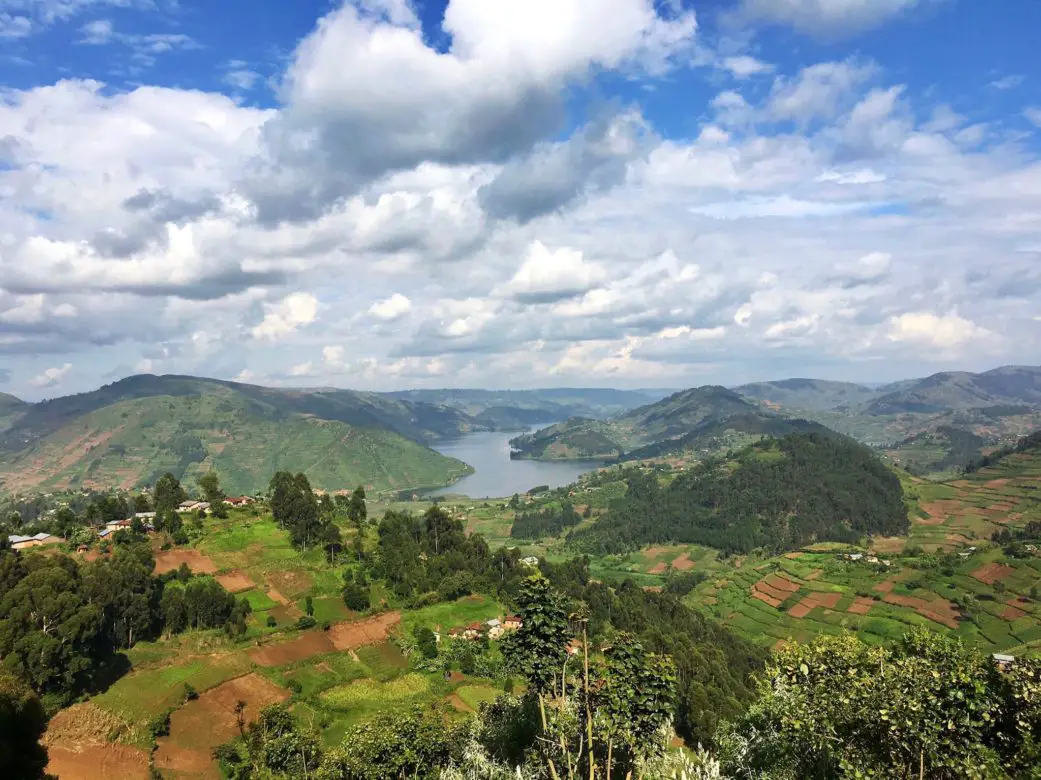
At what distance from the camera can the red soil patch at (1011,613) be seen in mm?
93375

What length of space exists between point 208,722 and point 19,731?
28.6m

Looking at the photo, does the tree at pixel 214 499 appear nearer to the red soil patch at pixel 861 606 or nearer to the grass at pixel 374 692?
the grass at pixel 374 692

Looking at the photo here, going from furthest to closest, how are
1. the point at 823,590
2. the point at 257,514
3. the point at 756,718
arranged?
the point at 823,590 → the point at 257,514 → the point at 756,718

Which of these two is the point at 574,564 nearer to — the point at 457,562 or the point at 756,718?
the point at 457,562

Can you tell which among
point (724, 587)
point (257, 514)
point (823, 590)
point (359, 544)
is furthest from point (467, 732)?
point (724, 587)

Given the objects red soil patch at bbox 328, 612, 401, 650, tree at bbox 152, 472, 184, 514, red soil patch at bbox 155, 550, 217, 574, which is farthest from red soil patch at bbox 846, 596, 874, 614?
tree at bbox 152, 472, 184, 514

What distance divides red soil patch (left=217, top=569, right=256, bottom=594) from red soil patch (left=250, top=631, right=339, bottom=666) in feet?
44.5

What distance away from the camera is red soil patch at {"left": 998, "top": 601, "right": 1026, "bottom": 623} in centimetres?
9338

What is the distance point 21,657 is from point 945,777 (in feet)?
204

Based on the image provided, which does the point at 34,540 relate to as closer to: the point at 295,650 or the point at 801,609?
the point at 295,650

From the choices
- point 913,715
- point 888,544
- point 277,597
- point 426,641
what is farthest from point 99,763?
point 888,544

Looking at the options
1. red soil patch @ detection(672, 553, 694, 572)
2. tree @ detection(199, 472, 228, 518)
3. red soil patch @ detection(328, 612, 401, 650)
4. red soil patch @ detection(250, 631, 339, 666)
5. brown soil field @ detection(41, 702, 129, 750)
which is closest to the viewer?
brown soil field @ detection(41, 702, 129, 750)

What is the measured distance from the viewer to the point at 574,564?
Result: 12962cm

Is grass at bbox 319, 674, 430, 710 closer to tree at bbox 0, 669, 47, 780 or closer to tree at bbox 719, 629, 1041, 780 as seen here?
tree at bbox 0, 669, 47, 780
